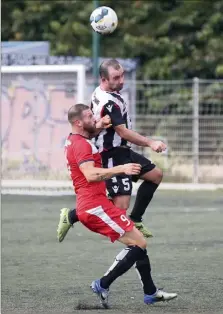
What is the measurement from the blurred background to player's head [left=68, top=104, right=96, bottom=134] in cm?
1354

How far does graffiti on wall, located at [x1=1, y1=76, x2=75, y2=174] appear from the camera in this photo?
23.8 meters

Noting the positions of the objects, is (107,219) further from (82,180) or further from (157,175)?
(157,175)

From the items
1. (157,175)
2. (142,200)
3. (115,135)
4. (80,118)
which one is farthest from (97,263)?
(80,118)

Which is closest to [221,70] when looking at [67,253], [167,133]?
[167,133]

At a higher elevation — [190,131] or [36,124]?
[36,124]

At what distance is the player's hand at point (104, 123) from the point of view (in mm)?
9350

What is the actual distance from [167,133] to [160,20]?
21.7ft

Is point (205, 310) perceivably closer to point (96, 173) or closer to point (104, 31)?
point (96, 173)

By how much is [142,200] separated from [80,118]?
2.00 metres

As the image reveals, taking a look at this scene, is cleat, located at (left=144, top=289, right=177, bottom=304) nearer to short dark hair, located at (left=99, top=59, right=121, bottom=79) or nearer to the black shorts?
the black shorts

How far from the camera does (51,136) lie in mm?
23938

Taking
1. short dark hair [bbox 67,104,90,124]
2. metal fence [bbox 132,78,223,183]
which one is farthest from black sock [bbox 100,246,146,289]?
metal fence [bbox 132,78,223,183]

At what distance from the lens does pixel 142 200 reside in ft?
34.7

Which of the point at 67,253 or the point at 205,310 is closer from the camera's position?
the point at 205,310
